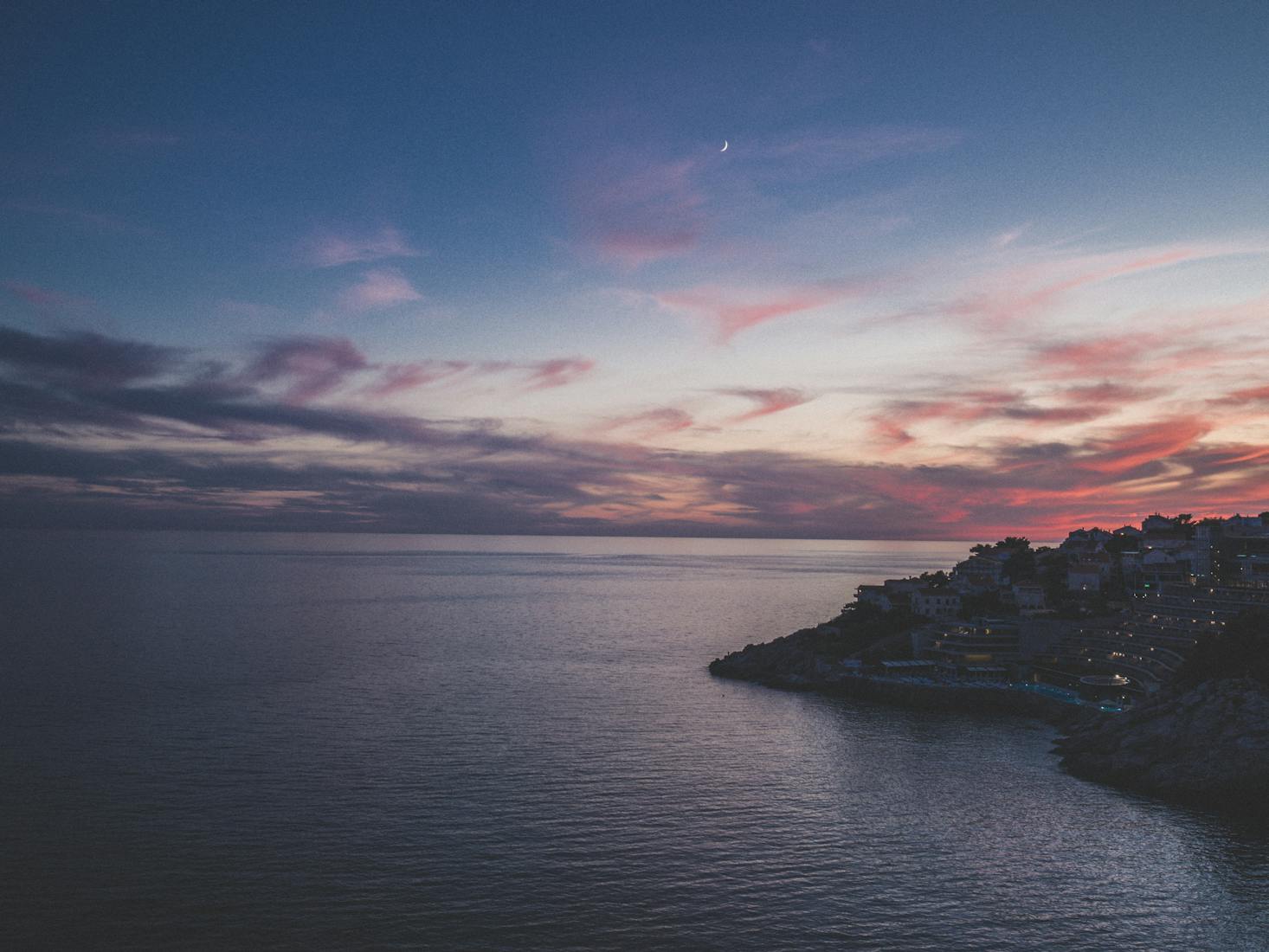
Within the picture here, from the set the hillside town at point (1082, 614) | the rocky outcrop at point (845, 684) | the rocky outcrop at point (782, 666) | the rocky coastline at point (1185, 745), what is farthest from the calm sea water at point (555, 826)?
the hillside town at point (1082, 614)

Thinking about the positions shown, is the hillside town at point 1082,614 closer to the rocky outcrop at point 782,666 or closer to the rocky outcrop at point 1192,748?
the rocky outcrop at point 782,666

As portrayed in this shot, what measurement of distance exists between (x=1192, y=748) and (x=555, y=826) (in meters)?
45.7

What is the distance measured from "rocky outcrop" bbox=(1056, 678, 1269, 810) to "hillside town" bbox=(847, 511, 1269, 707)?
14514 millimetres

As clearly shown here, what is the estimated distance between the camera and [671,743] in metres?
63.2

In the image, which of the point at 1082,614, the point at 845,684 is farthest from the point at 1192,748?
the point at 1082,614

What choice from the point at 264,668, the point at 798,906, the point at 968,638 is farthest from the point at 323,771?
the point at 968,638

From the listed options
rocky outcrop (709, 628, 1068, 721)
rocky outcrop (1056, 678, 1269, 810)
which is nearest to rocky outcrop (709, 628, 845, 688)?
rocky outcrop (709, 628, 1068, 721)

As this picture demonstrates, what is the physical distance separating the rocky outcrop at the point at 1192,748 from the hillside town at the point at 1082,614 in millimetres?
14514

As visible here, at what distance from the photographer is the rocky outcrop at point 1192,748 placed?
52.5 m

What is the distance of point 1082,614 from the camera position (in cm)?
10056

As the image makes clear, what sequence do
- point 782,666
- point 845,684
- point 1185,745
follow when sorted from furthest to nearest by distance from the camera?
point 782,666
point 845,684
point 1185,745

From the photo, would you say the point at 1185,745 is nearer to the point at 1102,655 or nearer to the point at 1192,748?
the point at 1192,748

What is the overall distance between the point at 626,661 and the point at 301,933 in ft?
231

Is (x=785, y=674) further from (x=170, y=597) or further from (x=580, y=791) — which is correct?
(x=170, y=597)
